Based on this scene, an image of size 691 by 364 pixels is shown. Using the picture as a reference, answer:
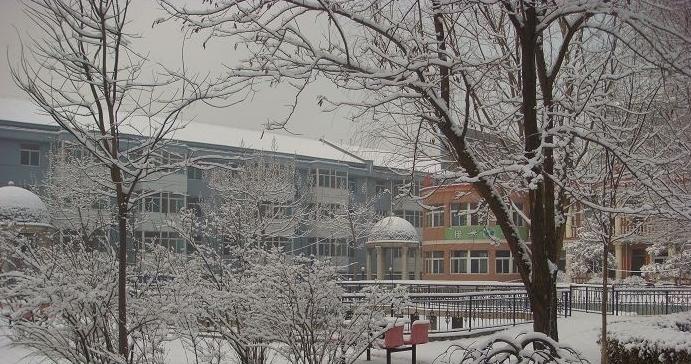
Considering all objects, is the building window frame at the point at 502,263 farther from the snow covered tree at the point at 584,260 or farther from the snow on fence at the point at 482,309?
the snow on fence at the point at 482,309

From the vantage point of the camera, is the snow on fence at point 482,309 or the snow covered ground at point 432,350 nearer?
the snow covered ground at point 432,350

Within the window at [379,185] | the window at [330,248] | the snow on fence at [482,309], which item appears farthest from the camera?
the window at [379,185]

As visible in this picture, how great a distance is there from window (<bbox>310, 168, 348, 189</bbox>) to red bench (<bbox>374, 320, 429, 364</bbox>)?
3891cm

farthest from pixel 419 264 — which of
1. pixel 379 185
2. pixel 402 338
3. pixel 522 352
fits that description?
pixel 522 352

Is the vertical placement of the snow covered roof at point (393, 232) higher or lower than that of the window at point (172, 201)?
lower

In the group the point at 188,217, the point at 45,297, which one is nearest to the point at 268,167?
the point at 188,217

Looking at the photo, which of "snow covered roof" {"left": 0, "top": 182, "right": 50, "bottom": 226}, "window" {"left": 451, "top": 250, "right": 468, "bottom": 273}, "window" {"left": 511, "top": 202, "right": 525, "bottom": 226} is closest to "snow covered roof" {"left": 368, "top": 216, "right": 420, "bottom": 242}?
"window" {"left": 511, "top": 202, "right": 525, "bottom": 226}

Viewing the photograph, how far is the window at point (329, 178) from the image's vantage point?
52281mm

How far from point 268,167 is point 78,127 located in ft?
103

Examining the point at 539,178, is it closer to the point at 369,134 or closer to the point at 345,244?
the point at 369,134

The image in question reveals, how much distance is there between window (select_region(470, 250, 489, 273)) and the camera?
48.6 meters

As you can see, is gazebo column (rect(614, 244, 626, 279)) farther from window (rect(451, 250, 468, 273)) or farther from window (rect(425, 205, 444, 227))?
window (rect(425, 205, 444, 227))

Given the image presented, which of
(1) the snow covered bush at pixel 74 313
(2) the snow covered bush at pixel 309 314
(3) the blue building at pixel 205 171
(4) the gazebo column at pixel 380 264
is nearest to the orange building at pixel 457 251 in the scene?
(3) the blue building at pixel 205 171

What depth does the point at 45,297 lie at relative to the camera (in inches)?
341
